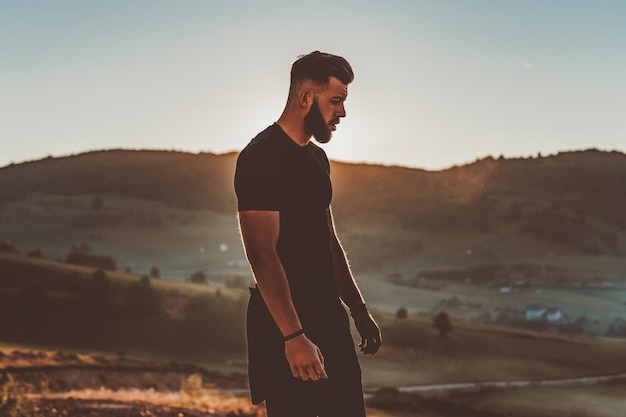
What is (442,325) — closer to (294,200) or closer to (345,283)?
(345,283)

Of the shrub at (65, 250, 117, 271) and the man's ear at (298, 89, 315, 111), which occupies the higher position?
the shrub at (65, 250, 117, 271)

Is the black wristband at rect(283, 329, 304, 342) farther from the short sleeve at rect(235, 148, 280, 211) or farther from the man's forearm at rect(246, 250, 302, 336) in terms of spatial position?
the short sleeve at rect(235, 148, 280, 211)

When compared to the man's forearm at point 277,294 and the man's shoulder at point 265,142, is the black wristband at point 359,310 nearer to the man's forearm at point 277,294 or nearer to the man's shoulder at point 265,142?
the man's forearm at point 277,294

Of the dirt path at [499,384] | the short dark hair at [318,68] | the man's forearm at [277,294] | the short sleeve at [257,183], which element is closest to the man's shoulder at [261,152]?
the short sleeve at [257,183]

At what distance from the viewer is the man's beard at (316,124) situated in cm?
496

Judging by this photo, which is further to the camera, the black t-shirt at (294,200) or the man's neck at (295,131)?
the man's neck at (295,131)

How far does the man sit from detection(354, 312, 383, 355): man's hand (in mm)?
321

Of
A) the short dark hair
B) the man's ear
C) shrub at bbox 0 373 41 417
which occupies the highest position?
the short dark hair

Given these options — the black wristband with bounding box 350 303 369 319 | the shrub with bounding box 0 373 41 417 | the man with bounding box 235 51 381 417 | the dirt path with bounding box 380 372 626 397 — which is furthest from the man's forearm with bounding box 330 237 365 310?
the dirt path with bounding box 380 372 626 397

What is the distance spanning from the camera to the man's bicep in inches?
186

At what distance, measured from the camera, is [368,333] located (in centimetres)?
557

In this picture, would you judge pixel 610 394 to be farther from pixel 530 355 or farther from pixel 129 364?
pixel 129 364

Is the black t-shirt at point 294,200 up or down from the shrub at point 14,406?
up

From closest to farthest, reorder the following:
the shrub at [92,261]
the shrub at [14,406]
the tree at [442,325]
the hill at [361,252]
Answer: the shrub at [14,406], the shrub at [92,261], the tree at [442,325], the hill at [361,252]
